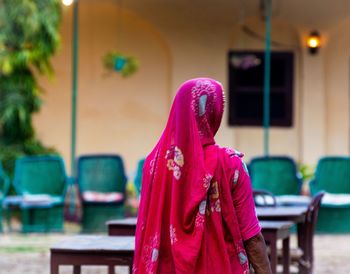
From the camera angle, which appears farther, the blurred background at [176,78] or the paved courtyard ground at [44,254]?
the blurred background at [176,78]

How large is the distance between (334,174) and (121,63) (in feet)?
13.0

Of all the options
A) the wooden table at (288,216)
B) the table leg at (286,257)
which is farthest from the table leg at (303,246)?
the table leg at (286,257)

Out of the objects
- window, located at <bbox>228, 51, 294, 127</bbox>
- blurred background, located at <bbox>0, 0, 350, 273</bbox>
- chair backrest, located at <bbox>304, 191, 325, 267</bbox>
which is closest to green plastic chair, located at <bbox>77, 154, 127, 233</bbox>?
blurred background, located at <bbox>0, 0, 350, 273</bbox>

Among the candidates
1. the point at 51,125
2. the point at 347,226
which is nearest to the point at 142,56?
the point at 51,125

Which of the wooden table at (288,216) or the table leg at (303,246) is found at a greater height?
the wooden table at (288,216)

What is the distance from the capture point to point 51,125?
53.6 feet

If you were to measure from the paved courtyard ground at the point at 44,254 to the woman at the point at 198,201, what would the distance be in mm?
5623

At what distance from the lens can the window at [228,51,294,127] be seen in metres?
16.8

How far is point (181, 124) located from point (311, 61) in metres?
12.4

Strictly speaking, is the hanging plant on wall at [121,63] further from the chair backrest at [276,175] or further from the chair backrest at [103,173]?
the chair backrest at [276,175]

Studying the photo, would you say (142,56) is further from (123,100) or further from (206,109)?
(206,109)

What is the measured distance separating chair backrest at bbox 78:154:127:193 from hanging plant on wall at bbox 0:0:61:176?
1636mm

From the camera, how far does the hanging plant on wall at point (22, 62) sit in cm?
1480

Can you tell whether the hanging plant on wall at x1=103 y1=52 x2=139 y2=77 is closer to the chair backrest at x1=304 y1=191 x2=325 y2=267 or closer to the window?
the window
